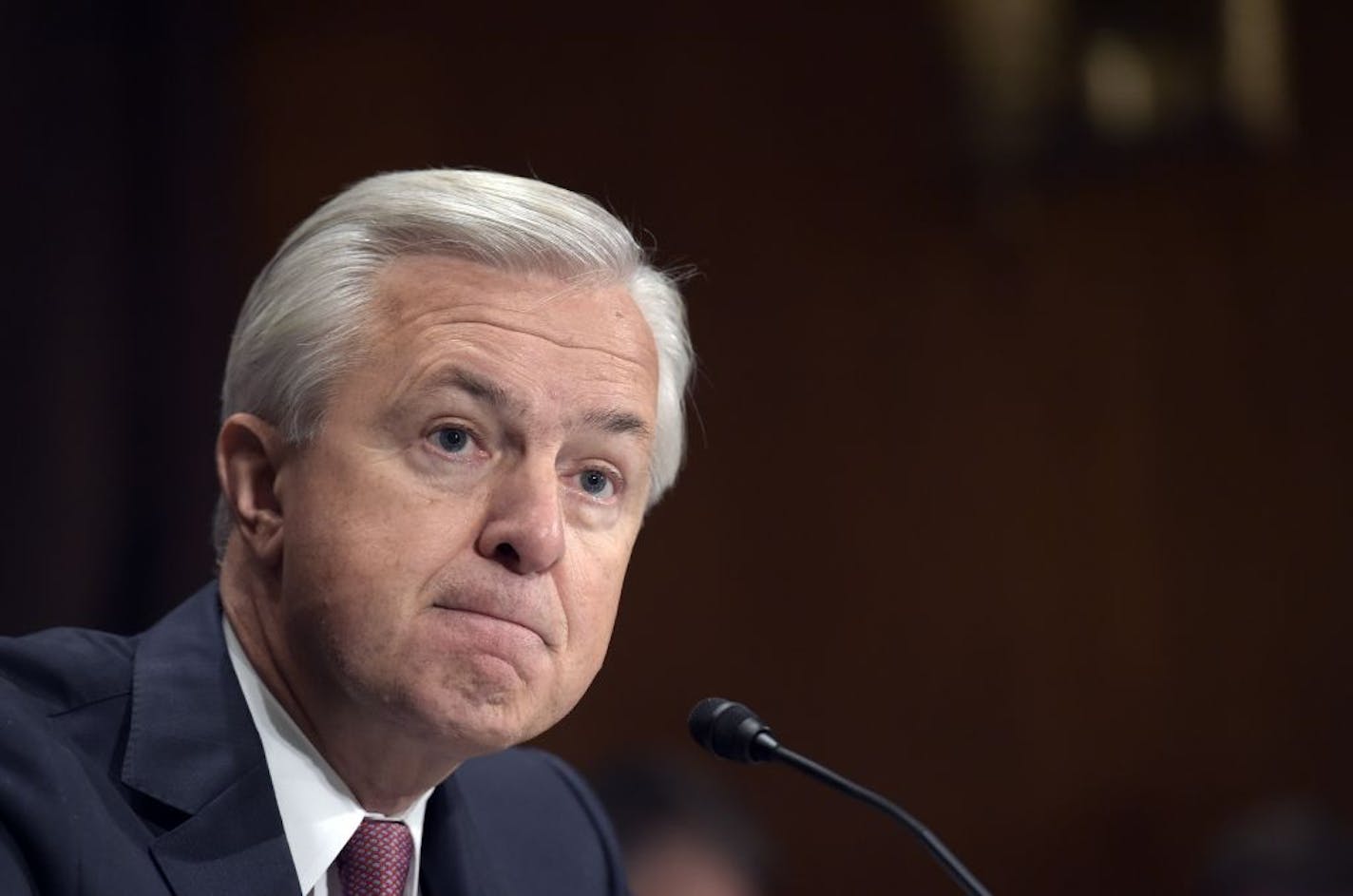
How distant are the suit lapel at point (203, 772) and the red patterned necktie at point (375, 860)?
4.8 inches

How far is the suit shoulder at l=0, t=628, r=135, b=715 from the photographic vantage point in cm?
186

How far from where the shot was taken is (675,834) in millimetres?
3439

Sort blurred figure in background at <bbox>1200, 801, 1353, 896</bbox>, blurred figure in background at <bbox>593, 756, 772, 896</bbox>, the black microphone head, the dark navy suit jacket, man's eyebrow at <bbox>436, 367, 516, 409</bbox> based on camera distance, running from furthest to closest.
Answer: blurred figure in background at <bbox>1200, 801, 1353, 896</bbox> → blurred figure in background at <bbox>593, 756, 772, 896</bbox> → the black microphone head → man's eyebrow at <bbox>436, 367, 516, 409</bbox> → the dark navy suit jacket

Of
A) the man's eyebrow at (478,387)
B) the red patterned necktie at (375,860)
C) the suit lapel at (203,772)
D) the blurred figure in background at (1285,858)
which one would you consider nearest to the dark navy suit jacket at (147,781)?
the suit lapel at (203,772)

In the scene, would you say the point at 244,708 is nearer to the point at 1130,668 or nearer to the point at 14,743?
the point at 14,743

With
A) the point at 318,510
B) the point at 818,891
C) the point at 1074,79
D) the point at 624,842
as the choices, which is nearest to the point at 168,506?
the point at 624,842

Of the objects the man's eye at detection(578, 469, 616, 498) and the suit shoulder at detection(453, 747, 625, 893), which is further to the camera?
the suit shoulder at detection(453, 747, 625, 893)

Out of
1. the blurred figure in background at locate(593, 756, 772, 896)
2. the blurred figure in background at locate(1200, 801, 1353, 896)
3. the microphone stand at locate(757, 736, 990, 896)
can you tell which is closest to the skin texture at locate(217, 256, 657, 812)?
the microphone stand at locate(757, 736, 990, 896)

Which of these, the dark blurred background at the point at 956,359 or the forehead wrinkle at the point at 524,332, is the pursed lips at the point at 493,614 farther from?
the dark blurred background at the point at 956,359

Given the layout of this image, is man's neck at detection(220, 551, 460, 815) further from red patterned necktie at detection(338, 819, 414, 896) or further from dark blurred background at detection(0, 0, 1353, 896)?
dark blurred background at detection(0, 0, 1353, 896)

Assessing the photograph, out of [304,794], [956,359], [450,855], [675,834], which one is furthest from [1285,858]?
[304,794]

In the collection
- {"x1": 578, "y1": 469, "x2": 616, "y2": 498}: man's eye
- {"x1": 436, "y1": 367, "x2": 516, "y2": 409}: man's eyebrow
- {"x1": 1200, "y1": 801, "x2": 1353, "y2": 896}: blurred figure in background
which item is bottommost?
{"x1": 1200, "y1": 801, "x2": 1353, "y2": 896}: blurred figure in background

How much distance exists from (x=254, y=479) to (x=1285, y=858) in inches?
99.3

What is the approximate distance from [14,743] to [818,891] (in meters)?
2.98
